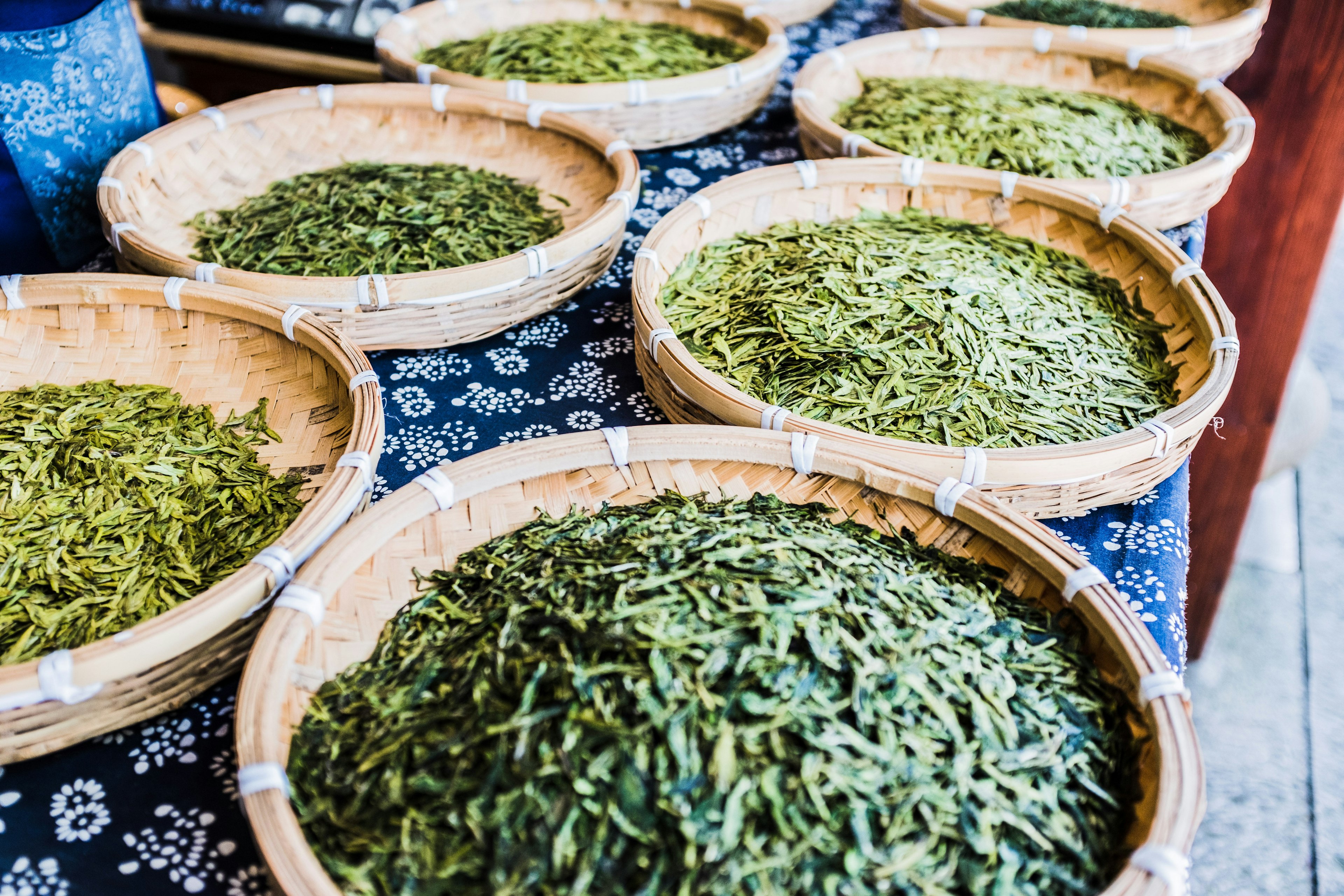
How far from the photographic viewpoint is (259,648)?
95 centimetres

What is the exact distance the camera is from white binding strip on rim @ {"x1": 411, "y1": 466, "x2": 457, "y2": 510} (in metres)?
1.16

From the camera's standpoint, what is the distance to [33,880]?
0.92 metres

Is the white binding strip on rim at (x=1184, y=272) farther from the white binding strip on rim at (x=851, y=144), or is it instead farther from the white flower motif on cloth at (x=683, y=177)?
the white flower motif on cloth at (x=683, y=177)

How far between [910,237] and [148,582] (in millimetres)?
1404

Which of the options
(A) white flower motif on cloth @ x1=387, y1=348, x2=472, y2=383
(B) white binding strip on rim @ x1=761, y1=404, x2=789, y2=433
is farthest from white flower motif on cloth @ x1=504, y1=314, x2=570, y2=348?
(B) white binding strip on rim @ x1=761, y1=404, x2=789, y2=433

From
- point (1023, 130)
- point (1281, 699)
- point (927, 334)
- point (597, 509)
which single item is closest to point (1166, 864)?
point (597, 509)

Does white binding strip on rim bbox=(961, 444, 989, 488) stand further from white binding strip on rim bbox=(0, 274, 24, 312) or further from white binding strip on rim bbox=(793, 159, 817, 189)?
white binding strip on rim bbox=(0, 274, 24, 312)

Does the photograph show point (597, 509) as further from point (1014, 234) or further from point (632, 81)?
point (632, 81)

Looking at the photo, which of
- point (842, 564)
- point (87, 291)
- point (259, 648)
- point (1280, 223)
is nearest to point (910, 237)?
point (842, 564)

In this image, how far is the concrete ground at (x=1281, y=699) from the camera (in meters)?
2.67

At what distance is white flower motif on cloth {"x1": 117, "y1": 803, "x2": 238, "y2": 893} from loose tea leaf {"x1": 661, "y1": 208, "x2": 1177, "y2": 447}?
90 centimetres

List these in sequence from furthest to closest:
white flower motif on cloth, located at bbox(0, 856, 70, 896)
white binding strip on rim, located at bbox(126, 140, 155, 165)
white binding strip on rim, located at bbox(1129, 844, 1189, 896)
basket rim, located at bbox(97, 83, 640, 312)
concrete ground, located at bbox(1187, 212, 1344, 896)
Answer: concrete ground, located at bbox(1187, 212, 1344, 896)
white binding strip on rim, located at bbox(126, 140, 155, 165)
basket rim, located at bbox(97, 83, 640, 312)
white flower motif on cloth, located at bbox(0, 856, 70, 896)
white binding strip on rim, located at bbox(1129, 844, 1189, 896)

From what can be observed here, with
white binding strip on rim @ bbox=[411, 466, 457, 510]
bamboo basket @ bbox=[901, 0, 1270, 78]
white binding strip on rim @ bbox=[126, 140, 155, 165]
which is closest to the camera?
white binding strip on rim @ bbox=[411, 466, 457, 510]

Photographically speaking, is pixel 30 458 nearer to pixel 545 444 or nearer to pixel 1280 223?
pixel 545 444
